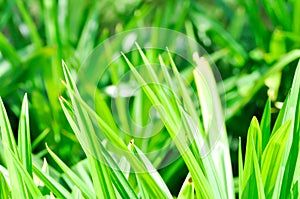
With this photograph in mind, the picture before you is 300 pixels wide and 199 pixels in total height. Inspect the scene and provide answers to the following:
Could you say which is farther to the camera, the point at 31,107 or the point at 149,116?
the point at 31,107

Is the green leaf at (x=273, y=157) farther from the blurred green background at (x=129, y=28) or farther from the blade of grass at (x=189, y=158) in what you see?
the blurred green background at (x=129, y=28)

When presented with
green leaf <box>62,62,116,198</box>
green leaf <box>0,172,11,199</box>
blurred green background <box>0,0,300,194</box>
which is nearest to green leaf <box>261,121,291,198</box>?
green leaf <box>62,62,116,198</box>

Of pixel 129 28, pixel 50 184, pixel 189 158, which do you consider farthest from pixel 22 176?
pixel 129 28

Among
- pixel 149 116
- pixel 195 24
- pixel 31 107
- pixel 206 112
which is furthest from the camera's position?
pixel 195 24

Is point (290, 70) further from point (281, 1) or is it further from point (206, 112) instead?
point (206, 112)

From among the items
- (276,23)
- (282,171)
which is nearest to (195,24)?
(276,23)

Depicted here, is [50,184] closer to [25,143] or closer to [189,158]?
[25,143]

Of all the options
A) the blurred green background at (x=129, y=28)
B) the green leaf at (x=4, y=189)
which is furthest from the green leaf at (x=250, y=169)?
the blurred green background at (x=129, y=28)

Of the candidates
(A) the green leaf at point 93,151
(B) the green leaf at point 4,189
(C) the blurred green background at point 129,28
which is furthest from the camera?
(C) the blurred green background at point 129,28
